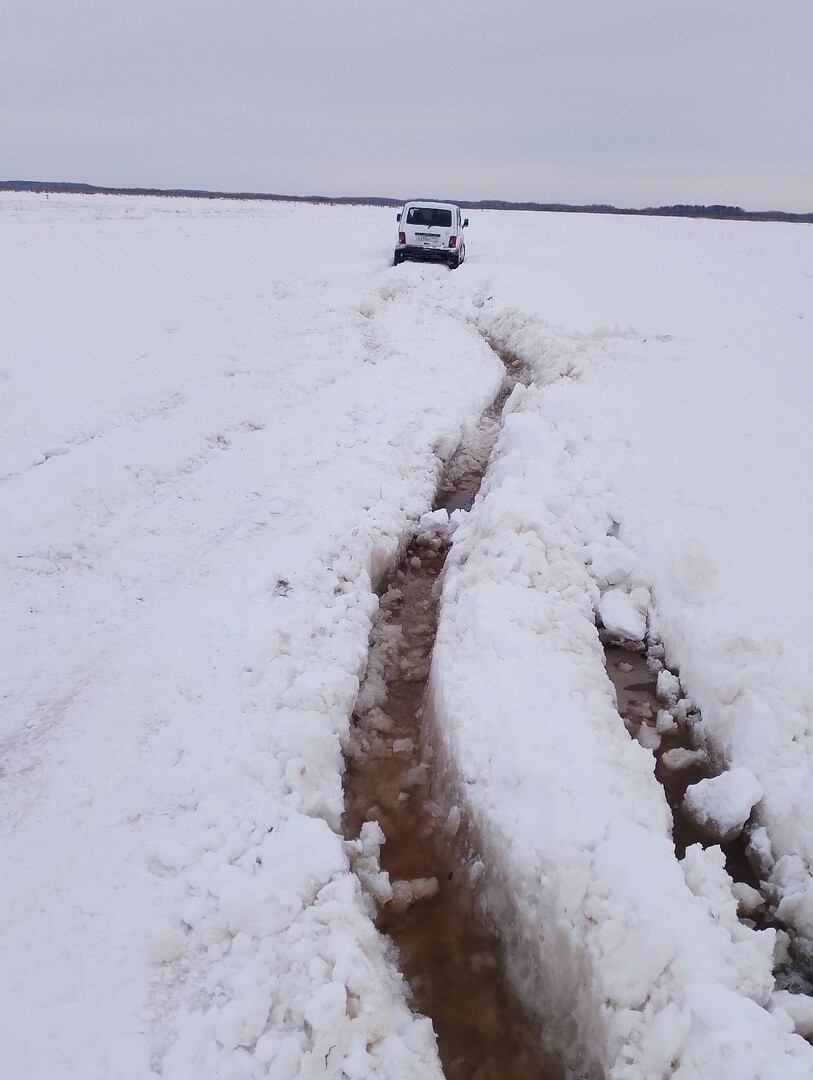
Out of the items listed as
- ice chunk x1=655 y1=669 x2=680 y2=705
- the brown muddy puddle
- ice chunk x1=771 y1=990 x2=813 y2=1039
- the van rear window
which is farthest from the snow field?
the van rear window

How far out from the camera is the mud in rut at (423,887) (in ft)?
8.48

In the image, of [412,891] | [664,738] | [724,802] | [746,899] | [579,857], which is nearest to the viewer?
[579,857]

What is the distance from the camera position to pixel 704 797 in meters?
3.34

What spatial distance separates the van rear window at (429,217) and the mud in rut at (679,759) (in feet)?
51.1

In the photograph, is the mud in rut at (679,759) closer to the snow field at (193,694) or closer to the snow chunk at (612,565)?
the snow chunk at (612,565)

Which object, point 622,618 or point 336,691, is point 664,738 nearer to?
point 622,618

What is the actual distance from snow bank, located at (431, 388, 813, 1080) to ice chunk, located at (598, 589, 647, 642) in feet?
0.35

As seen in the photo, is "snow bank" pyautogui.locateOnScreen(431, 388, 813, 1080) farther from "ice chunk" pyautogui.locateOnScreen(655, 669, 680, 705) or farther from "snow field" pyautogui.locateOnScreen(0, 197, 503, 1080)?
"snow field" pyautogui.locateOnScreen(0, 197, 503, 1080)

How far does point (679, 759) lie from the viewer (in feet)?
12.2

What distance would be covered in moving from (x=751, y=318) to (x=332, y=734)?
1306 centimetres

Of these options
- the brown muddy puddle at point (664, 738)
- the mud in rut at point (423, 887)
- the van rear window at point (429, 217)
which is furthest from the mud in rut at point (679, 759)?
the van rear window at point (429, 217)

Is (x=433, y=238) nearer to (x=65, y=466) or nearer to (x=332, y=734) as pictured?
(x=65, y=466)

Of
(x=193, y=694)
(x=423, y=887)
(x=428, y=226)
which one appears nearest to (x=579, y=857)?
(x=423, y=887)

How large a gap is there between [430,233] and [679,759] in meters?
16.3
